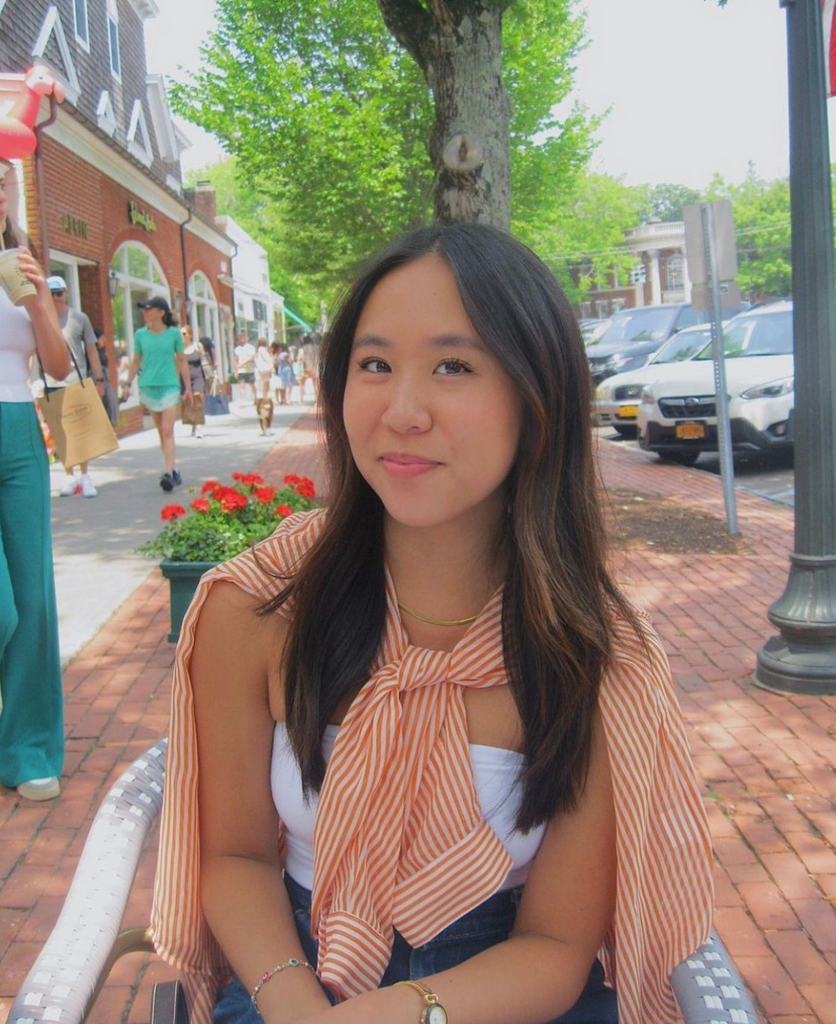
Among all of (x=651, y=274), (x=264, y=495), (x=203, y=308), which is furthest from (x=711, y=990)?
(x=651, y=274)

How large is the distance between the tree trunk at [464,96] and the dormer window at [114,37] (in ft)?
46.8

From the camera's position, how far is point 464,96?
21.1ft

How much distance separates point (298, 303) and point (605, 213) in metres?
26.5

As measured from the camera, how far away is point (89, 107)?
17281 mm

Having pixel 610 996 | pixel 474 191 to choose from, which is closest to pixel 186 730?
pixel 610 996

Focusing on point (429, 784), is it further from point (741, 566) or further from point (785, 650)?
point (741, 566)

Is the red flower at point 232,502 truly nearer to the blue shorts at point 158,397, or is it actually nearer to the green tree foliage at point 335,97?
the blue shorts at point 158,397

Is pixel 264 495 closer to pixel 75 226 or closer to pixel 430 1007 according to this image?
pixel 430 1007

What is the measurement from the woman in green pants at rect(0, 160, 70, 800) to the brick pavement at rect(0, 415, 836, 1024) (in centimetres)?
29

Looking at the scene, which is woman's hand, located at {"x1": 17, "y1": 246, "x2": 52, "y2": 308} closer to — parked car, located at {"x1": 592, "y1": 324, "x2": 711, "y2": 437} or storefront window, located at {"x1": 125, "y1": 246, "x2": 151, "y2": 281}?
parked car, located at {"x1": 592, "y1": 324, "x2": 711, "y2": 437}

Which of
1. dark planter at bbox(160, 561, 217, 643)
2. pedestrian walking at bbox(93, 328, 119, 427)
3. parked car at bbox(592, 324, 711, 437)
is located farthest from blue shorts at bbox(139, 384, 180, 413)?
parked car at bbox(592, 324, 711, 437)

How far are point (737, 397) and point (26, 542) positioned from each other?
10.1 metres

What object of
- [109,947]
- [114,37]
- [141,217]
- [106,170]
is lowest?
[109,947]

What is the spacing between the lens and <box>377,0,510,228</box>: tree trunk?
20.6 ft
